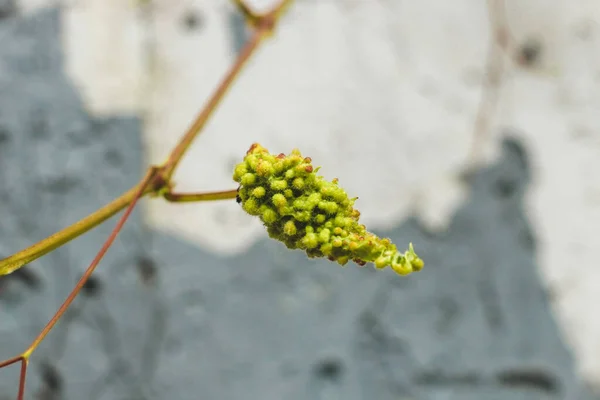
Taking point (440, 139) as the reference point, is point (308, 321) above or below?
below

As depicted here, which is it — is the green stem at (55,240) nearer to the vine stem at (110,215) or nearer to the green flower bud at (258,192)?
the vine stem at (110,215)

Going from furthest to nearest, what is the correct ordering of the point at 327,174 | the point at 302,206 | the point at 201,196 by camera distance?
the point at 327,174, the point at 201,196, the point at 302,206

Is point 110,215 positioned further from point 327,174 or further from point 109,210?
point 327,174

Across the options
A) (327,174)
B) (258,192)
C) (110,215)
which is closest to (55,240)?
(110,215)

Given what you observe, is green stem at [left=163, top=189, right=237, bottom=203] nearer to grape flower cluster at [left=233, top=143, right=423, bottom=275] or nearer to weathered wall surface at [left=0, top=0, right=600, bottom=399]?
grape flower cluster at [left=233, top=143, right=423, bottom=275]

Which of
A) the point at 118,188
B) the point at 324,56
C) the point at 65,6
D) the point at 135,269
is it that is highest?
the point at 324,56

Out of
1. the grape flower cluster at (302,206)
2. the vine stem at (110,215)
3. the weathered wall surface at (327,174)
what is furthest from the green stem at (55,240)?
the weathered wall surface at (327,174)

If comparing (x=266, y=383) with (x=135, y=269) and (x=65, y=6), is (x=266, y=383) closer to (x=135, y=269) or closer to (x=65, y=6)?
(x=135, y=269)

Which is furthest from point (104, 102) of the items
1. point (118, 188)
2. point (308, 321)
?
point (308, 321)
